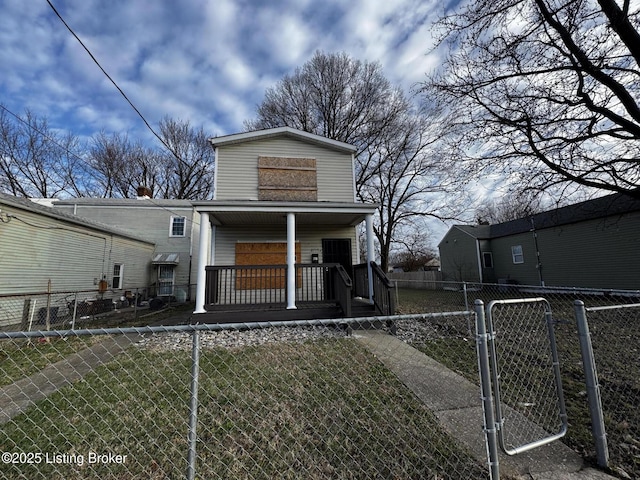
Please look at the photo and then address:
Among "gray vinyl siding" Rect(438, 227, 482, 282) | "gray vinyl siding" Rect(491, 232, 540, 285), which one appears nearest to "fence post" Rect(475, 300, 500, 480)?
"gray vinyl siding" Rect(491, 232, 540, 285)

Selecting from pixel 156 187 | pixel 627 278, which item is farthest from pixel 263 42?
pixel 156 187

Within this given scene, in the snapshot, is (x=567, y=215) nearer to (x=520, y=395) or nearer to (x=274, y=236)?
(x=274, y=236)

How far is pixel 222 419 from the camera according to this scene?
2.93m

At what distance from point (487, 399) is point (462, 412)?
4.78 feet

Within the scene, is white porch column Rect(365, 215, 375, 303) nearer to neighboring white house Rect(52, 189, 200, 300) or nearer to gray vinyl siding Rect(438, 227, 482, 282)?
neighboring white house Rect(52, 189, 200, 300)

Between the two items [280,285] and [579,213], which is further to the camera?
[579,213]

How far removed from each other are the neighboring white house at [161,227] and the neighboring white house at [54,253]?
188 cm

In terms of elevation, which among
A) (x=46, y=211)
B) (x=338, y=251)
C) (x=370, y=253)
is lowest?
(x=370, y=253)

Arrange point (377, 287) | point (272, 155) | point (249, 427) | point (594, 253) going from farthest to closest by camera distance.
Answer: point (594, 253)
point (272, 155)
point (377, 287)
point (249, 427)

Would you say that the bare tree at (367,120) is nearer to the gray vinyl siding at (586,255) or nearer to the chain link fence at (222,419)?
the gray vinyl siding at (586,255)

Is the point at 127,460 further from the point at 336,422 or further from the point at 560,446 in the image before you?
the point at 560,446

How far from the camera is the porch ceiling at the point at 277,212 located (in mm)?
7354

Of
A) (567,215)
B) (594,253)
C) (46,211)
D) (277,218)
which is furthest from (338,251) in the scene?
(567,215)

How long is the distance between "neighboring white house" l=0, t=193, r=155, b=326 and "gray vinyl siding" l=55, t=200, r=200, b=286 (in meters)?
1.98
